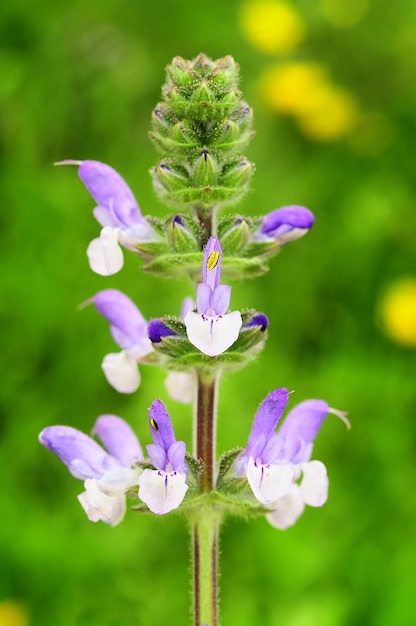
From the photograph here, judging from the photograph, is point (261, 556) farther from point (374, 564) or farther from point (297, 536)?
point (374, 564)

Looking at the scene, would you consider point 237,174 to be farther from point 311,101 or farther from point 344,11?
point 344,11

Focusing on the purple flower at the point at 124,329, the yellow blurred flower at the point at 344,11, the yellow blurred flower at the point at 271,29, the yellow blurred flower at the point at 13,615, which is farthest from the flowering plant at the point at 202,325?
the yellow blurred flower at the point at 344,11

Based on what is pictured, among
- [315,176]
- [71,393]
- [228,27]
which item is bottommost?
[71,393]

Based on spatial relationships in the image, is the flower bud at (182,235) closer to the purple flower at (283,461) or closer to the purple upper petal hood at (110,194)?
the purple upper petal hood at (110,194)

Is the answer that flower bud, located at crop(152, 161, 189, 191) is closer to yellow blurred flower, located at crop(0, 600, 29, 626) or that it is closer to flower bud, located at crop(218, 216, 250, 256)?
flower bud, located at crop(218, 216, 250, 256)

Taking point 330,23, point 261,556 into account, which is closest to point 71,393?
point 261,556

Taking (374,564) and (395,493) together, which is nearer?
(374,564)
